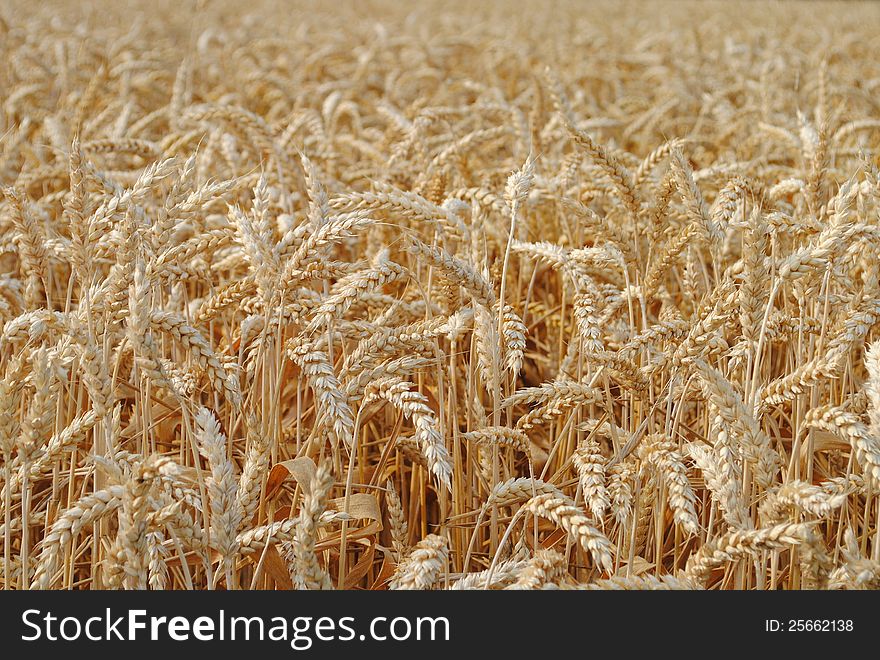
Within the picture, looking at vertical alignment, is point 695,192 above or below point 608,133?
below

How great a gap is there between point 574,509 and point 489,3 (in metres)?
15.3

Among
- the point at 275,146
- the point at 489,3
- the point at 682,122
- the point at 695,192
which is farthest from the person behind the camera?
the point at 489,3

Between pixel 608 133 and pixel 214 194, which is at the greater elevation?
pixel 608 133

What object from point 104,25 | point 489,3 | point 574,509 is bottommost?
point 574,509

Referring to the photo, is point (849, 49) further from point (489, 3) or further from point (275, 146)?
point (489, 3)

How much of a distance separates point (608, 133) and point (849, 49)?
3.76 meters
